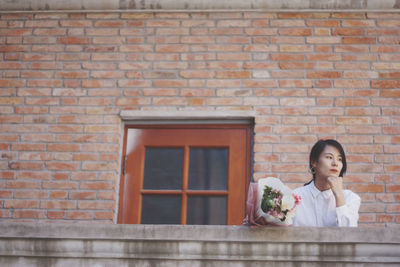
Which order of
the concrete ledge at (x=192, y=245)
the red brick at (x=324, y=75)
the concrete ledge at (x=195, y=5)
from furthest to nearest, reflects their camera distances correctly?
1. the concrete ledge at (x=195, y=5)
2. the red brick at (x=324, y=75)
3. the concrete ledge at (x=192, y=245)

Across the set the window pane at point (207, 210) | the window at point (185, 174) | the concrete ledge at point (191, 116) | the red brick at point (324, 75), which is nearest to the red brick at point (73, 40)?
the concrete ledge at point (191, 116)

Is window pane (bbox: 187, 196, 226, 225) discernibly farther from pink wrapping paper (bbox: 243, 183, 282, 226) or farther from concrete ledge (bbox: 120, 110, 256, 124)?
pink wrapping paper (bbox: 243, 183, 282, 226)

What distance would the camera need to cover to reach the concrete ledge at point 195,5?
529 cm

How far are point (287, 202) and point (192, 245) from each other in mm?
567

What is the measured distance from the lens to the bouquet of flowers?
3.18m

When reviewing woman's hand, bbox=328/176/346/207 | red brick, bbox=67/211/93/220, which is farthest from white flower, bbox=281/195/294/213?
red brick, bbox=67/211/93/220

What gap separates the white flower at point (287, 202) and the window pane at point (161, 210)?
1832 millimetres

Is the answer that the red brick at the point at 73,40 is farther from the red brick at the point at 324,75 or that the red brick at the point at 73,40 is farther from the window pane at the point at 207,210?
the red brick at the point at 324,75

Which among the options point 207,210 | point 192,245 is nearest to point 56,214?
point 207,210

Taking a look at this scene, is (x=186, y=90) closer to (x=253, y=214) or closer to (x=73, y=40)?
(x=73, y=40)

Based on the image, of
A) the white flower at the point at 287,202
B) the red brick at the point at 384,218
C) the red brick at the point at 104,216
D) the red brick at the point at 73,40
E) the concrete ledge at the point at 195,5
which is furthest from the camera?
the red brick at the point at 73,40

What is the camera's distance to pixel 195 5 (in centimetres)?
536

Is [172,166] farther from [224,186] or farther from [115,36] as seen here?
[115,36]

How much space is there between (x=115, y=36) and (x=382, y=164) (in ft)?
8.40
